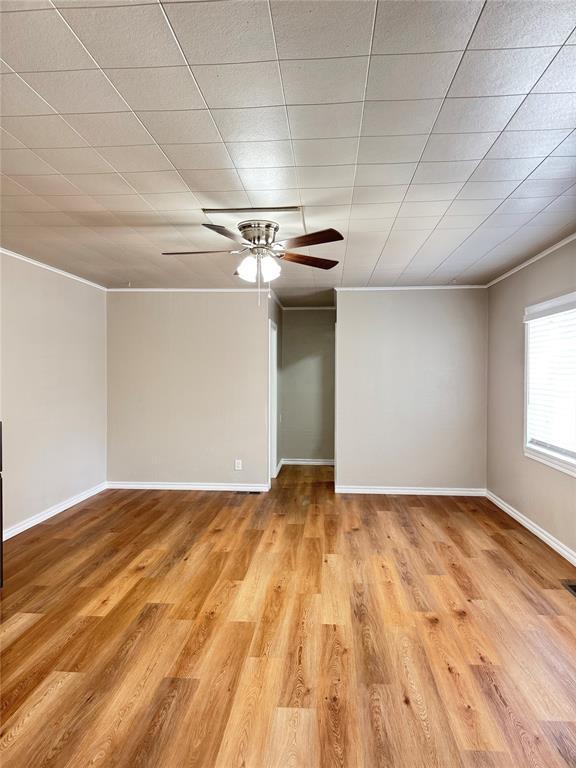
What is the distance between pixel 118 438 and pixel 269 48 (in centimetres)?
493

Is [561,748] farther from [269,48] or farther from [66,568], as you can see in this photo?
[66,568]

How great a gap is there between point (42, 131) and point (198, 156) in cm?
69

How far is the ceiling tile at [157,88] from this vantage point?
152cm

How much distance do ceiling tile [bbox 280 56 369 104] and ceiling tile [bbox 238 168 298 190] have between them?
580mm

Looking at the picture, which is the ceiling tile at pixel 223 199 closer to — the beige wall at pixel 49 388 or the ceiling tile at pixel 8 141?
the ceiling tile at pixel 8 141

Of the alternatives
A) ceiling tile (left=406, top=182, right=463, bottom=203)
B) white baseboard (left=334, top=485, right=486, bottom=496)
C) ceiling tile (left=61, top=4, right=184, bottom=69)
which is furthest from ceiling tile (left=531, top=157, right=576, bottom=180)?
white baseboard (left=334, top=485, right=486, bottom=496)

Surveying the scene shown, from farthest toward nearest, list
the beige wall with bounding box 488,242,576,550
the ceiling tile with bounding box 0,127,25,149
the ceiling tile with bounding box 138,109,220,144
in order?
the beige wall with bounding box 488,242,576,550, the ceiling tile with bounding box 0,127,25,149, the ceiling tile with bounding box 138,109,220,144

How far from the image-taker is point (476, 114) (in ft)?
5.76

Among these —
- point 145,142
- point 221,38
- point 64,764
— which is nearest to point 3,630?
point 64,764

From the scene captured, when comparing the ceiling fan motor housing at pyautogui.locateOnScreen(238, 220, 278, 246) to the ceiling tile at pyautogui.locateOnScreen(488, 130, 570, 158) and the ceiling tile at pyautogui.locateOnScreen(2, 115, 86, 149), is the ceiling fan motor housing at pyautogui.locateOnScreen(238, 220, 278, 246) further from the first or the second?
the ceiling tile at pyautogui.locateOnScreen(488, 130, 570, 158)

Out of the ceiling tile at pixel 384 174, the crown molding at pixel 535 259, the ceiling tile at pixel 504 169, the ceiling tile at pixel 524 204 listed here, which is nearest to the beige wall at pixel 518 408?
the crown molding at pixel 535 259

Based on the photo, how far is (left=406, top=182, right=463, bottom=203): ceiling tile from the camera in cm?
239

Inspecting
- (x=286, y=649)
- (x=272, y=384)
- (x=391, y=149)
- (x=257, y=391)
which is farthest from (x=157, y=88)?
(x=272, y=384)

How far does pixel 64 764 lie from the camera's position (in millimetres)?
1539
